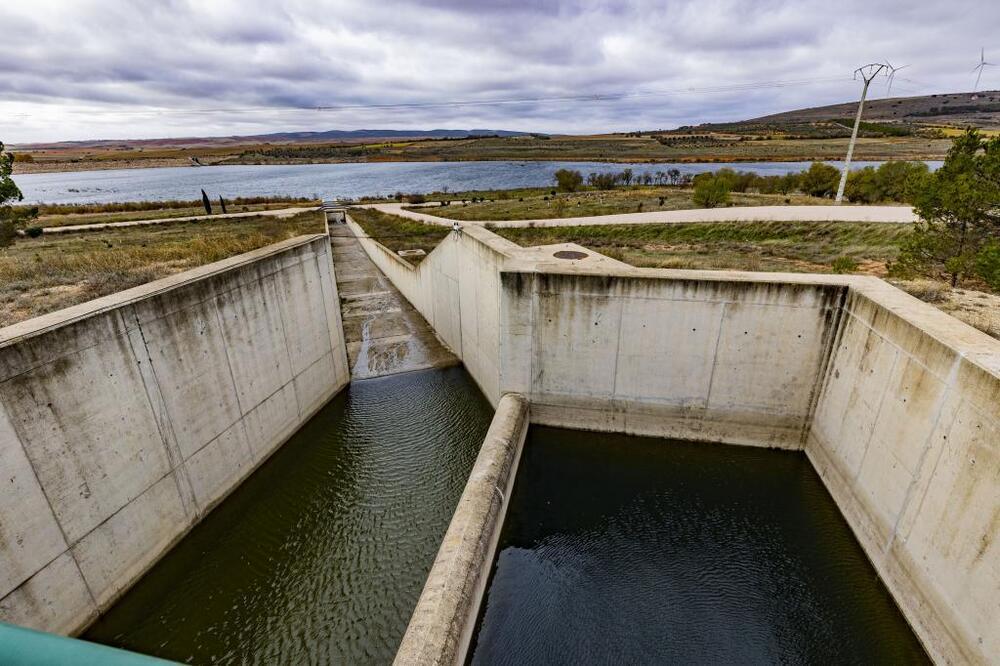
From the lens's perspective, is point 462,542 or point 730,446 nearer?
point 462,542

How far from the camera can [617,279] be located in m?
11.0

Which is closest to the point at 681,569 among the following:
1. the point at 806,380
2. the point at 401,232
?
the point at 806,380

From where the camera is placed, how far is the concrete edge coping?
22.2 ft

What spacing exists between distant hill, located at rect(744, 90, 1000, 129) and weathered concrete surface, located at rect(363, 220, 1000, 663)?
141 meters

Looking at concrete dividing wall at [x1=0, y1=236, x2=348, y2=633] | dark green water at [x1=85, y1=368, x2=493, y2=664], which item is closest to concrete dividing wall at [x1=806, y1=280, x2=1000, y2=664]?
dark green water at [x1=85, y1=368, x2=493, y2=664]

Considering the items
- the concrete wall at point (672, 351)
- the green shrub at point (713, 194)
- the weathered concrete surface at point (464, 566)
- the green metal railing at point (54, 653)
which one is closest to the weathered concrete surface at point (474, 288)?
the concrete wall at point (672, 351)

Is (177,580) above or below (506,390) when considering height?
below

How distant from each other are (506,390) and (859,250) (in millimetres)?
14084

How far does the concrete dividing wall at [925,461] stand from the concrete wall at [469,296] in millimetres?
7671

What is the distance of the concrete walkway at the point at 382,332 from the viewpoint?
53.8 feet

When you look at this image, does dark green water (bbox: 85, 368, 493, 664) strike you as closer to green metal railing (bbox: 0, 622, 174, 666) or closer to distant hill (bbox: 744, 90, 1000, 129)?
green metal railing (bbox: 0, 622, 174, 666)

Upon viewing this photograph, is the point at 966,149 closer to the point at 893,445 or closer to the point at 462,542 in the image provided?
the point at 893,445

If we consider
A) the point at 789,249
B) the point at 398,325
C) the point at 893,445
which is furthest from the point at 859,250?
the point at 398,325

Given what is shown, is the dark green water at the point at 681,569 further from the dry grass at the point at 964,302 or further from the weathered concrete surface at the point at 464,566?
the dry grass at the point at 964,302
